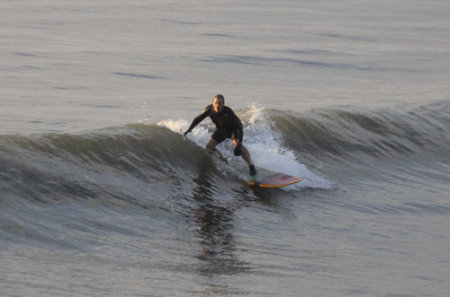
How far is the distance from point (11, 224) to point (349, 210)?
6.03 m

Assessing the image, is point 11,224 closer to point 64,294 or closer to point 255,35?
point 64,294

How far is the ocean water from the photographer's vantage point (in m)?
8.70

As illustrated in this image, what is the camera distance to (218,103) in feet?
44.3

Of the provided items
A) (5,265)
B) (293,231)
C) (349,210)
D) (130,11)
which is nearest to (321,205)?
(349,210)

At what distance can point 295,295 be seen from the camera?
7980 mm

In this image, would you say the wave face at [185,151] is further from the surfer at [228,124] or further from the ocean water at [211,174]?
the surfer at [228,124]

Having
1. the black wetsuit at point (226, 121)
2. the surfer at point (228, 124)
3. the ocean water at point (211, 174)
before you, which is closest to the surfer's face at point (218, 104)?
the surfer at point (228, 124)

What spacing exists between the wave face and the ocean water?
4 centimetres

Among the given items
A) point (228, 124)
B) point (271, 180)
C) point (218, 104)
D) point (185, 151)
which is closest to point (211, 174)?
point (185, 151)

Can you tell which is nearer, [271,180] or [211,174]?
[271,180]

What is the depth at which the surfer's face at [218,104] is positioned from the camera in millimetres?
13469

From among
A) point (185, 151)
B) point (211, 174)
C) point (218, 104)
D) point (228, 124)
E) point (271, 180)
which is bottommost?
point (271, 180)

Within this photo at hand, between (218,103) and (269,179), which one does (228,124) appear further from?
(269,179)

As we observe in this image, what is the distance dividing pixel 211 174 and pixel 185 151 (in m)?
0.93
